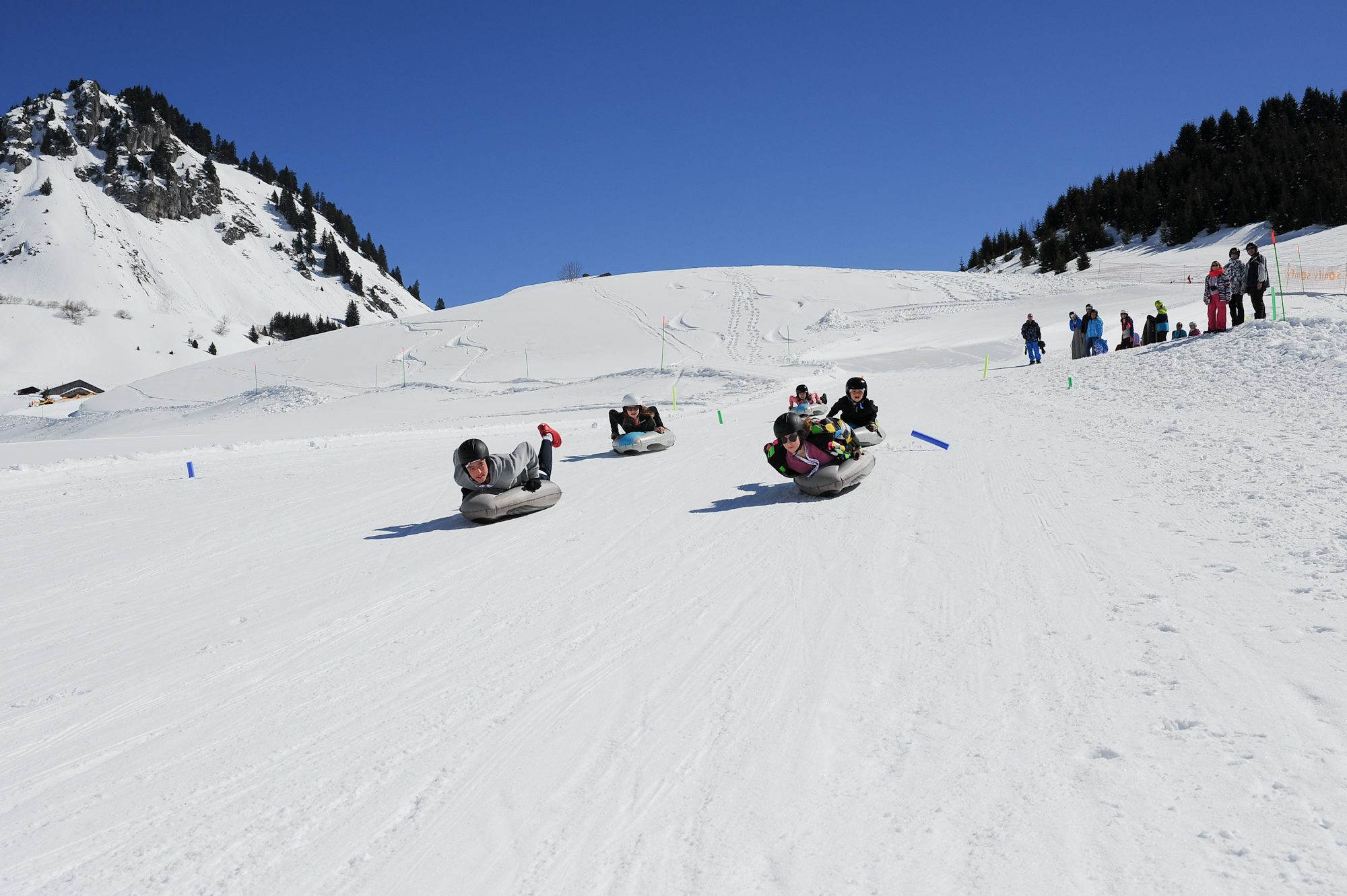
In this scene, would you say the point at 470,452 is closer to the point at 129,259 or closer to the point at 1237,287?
the point at 1237,287

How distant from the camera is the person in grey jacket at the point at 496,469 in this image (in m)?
8.88

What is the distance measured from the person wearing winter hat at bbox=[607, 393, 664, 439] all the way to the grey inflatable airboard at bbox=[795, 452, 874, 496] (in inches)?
209

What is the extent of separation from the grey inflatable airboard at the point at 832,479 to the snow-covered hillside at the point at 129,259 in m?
121

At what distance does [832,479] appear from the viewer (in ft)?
28.6

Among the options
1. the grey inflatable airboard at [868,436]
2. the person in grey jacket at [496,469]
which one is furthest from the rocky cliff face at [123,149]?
the grey inflatable airboard at [868,436]

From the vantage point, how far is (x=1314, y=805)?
2.78m

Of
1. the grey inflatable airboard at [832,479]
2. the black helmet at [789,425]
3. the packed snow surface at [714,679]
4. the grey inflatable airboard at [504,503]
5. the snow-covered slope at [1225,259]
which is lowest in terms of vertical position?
the packed snow surface at [714,679]

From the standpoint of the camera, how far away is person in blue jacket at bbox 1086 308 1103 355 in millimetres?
24750

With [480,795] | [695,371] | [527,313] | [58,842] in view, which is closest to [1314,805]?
[480,795]

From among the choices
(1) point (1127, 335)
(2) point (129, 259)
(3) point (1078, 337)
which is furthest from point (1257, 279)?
(2) point (129, 259)

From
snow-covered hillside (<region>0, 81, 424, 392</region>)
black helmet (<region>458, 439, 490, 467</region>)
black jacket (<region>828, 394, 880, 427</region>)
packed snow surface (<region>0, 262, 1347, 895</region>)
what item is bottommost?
packed snow surface (<region>0, 262, 1347, 895</region>)

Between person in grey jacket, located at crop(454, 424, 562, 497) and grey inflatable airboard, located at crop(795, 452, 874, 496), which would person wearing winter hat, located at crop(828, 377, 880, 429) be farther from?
person in grey jacket, located at crop(454, 424, 562, 497)

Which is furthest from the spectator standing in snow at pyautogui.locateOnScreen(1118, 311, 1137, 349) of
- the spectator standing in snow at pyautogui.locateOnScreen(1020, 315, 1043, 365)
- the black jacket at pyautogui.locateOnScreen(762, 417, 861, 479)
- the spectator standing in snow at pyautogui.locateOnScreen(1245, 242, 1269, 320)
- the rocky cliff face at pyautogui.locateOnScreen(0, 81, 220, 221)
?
the rocky cliff face at pyautogui.locateOnScreen(0, 81, 220, 221)

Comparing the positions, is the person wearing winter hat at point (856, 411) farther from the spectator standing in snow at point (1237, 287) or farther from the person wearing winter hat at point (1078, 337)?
the person wearing winter hat at point (1078, 337)
